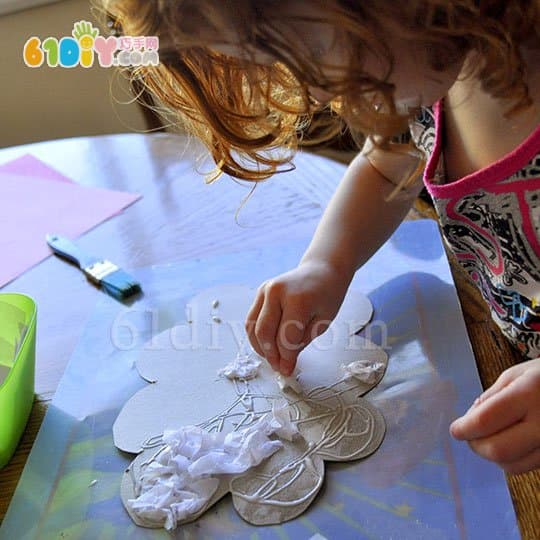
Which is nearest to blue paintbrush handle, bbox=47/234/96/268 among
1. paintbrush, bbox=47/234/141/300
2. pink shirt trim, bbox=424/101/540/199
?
paintbrush, bbox=47/234/141/300

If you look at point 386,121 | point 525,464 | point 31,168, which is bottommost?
point 31,168

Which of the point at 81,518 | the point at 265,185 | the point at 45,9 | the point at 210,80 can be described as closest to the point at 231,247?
the point at 265,185

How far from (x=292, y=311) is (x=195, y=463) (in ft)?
0.53

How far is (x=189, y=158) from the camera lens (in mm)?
918

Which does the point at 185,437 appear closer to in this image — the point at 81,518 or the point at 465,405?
the point at 81,518

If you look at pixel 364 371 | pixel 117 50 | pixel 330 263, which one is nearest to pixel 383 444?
pixel 364 371

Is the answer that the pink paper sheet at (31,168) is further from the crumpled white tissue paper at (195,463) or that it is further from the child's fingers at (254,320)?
the crumpled white tissue paper at (195,463)

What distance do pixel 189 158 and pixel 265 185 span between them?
0.13 m

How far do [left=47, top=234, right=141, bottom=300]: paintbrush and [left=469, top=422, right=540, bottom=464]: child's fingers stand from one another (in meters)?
0.39

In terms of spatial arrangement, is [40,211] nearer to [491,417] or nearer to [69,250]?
[69,250]

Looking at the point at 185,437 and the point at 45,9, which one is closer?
the point at 185,437

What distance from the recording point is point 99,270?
732mm

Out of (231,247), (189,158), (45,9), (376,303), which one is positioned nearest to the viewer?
(376,303)

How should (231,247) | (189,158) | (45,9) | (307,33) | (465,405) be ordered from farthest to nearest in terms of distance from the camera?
(45,9) < (189,158) < (231,247) < (465,405) < (307,33)
